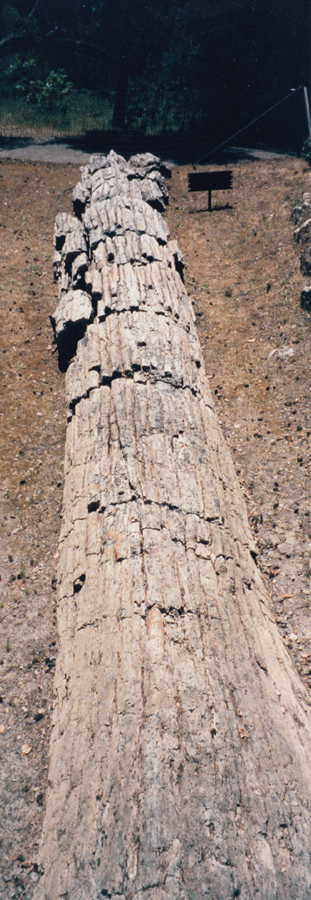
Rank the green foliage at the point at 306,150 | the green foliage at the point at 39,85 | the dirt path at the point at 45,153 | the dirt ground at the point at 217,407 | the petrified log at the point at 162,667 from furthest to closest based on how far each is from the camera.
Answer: the green foliage at the point at 39,85
the dirt path at the point at 45,153
the green foliage at the point at 306,150
the dirt ground at the point at 217,407
the petrified log at the point at 162,667

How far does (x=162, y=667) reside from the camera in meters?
7.93

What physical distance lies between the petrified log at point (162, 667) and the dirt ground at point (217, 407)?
52 cm

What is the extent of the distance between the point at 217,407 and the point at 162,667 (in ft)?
28.0

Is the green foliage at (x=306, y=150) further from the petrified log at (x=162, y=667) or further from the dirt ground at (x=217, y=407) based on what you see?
the petrified log at (x=162, y=667)

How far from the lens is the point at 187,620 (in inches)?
339

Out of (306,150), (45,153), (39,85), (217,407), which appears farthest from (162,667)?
(39,85)

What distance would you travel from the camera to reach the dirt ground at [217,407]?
920cm

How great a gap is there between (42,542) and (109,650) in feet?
13.2

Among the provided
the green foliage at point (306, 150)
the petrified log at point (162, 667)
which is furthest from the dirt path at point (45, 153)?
the petrified log at point (162, 667)

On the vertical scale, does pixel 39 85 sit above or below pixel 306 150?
above

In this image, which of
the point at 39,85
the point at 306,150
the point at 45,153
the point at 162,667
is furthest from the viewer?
the point at 39,85

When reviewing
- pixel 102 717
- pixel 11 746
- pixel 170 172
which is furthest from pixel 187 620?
pixel 170 172

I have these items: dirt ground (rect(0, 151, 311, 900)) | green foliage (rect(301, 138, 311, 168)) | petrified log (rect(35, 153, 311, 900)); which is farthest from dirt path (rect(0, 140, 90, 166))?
petrified log (rect(35, 153, 311, 900))

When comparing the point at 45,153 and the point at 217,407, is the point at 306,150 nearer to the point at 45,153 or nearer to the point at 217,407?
the point at 45,153
